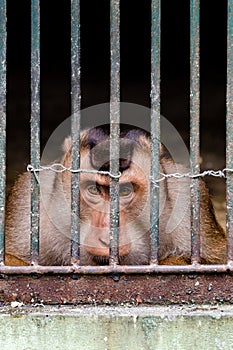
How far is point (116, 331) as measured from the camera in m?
2.45

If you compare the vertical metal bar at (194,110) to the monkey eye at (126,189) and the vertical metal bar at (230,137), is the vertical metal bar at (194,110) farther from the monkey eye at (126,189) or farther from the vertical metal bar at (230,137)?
the monkey eye at (126,189)

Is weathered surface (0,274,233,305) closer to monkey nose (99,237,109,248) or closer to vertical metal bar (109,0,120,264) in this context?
vertical metal bar (109,0,120,264)

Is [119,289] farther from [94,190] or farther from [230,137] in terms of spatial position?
[94,190]

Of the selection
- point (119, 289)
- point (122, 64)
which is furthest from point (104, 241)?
point (122, 64)

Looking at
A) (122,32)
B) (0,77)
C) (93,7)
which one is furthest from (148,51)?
(0,77)

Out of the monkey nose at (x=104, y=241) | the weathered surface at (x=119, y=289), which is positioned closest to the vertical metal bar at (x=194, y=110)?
the weathered surface at (x=119, y=289)

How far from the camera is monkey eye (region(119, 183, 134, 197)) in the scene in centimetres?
365

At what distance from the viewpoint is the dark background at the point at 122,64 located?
5.29m

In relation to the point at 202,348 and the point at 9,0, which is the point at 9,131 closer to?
the point at 9,0

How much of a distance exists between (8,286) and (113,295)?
365 millimetres

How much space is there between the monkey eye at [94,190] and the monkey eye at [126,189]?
0.15 metres

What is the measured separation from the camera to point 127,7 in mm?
5070

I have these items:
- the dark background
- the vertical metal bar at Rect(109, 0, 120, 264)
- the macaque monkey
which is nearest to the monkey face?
the macaque monkey

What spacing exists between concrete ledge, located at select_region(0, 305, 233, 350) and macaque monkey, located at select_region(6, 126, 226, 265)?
79 centimetres
